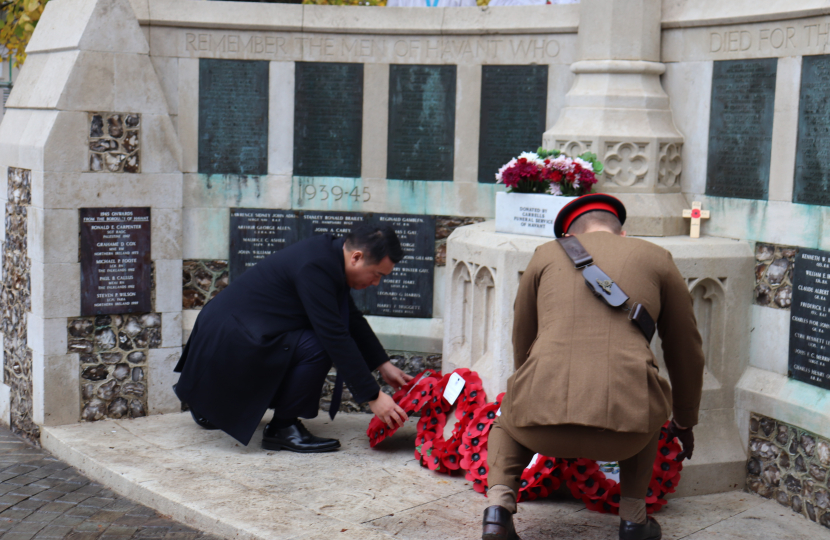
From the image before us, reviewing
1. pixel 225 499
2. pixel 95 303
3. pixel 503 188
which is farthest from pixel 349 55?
pixel 225 499

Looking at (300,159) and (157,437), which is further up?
(300,159)

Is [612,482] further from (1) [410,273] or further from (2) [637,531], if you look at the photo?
(1) [410,273]

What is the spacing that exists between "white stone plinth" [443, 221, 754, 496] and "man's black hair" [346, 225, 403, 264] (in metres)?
0.51

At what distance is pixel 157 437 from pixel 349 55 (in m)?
2.88

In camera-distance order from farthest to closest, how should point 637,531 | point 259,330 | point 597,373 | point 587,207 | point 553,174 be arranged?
1. point 259,330
2. point 553,174
3. point 587,207
4. point 637,531
5. point 597,373

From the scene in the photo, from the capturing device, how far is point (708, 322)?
4938mm

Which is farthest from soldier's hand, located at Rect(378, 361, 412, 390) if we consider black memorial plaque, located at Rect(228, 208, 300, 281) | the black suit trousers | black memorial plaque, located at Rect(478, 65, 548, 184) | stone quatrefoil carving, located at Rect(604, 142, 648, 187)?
stone quatrefoil carving, located at Rect(604, 142, 648, 187)

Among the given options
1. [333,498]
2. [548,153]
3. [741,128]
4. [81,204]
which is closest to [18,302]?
[81,204]

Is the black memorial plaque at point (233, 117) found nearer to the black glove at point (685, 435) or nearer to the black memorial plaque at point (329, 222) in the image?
the black memorial plaque at point (329, 222)

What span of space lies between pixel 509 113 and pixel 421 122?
62 cm

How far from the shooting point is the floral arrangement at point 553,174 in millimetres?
5023

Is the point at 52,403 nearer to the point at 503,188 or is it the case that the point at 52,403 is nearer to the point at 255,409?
the point at 255,409

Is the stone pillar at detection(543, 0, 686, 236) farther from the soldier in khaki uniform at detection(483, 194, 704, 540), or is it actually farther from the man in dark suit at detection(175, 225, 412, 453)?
the soldier in khaki uniform at detection(483, 194, 704, 540)

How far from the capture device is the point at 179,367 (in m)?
5.62
